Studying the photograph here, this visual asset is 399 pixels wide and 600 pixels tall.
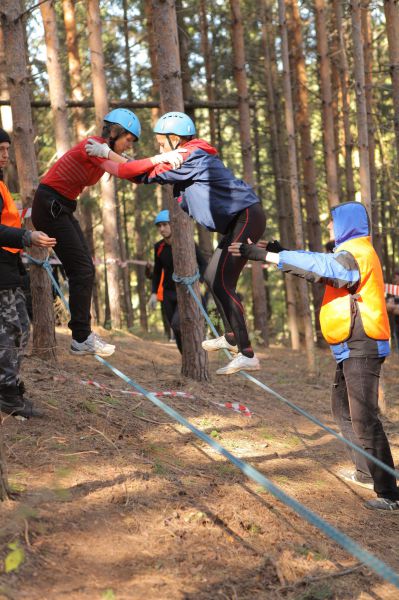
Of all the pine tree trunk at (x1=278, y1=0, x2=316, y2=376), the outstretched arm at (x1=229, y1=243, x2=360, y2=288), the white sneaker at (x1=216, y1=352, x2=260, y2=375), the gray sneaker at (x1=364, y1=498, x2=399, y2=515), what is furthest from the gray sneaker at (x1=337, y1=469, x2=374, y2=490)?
the pine tree trunk at (x1=278, y1=0, x2=316, y2=376)

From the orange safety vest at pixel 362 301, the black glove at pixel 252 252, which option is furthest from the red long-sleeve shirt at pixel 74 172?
the orange safety vest at pixel 362 301

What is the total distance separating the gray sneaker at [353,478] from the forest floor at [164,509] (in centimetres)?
8

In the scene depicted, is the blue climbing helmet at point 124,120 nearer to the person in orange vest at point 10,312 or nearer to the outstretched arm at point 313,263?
the person in orange vest at point 10,312

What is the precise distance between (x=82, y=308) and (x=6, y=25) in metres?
3.72

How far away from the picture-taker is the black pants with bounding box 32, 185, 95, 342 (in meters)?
6.55

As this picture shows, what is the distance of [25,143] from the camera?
8734 mm

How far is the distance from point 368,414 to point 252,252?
75.6 inches

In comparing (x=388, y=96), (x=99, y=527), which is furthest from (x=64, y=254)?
(x=388, y=96)

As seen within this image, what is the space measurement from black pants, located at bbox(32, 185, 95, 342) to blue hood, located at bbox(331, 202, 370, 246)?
228 cm

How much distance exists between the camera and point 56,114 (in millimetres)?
14555

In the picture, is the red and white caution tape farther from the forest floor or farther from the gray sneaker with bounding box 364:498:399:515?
the gray sneaker with bounding box 364:498:399:515

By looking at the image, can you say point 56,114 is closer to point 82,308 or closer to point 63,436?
point 82,308

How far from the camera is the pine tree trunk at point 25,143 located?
27.4 feet

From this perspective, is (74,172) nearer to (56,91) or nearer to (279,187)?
(56,91)
